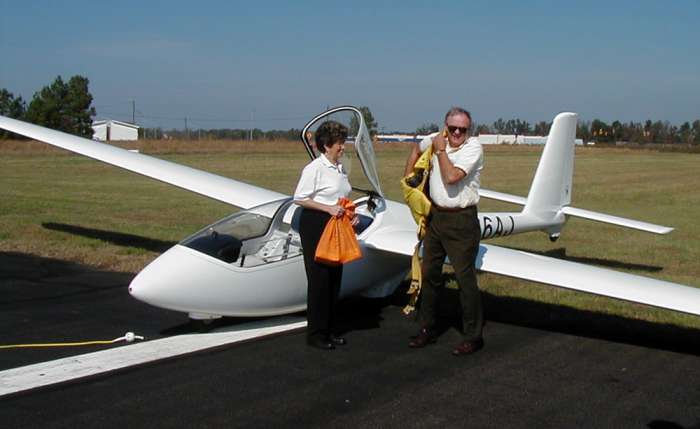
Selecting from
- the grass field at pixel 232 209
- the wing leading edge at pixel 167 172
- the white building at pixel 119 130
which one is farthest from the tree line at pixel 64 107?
the wing leading edge at pixel 167 172

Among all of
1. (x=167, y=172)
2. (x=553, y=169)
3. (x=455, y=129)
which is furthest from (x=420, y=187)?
(x=167, y=172)

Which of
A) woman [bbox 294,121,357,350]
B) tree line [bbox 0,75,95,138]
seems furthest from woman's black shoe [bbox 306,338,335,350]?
tree line [bbox 0,75,95,138]

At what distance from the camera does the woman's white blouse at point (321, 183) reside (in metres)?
6.55

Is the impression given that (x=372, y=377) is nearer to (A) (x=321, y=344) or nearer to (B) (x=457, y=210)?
(A) (x=321, y=344)

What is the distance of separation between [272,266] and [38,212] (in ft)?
33.9

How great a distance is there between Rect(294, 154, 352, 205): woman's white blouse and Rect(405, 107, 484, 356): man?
651 millimetres

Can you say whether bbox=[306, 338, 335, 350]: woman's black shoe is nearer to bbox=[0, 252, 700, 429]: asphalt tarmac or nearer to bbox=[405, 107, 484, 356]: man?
bbox=[0, 252, 700, 429]: asphalt tarmac

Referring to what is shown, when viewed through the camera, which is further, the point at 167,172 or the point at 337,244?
the point at 167,172

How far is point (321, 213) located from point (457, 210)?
1.14m

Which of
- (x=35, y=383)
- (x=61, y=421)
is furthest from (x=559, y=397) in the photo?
(x=35, y=383)

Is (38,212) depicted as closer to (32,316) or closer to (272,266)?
(32,316)

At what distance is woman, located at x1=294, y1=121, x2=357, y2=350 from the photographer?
21.5 ft

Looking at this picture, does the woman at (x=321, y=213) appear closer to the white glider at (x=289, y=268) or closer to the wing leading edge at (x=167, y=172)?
the white glider at (x=289, y=268)

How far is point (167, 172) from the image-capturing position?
36.9 feet
